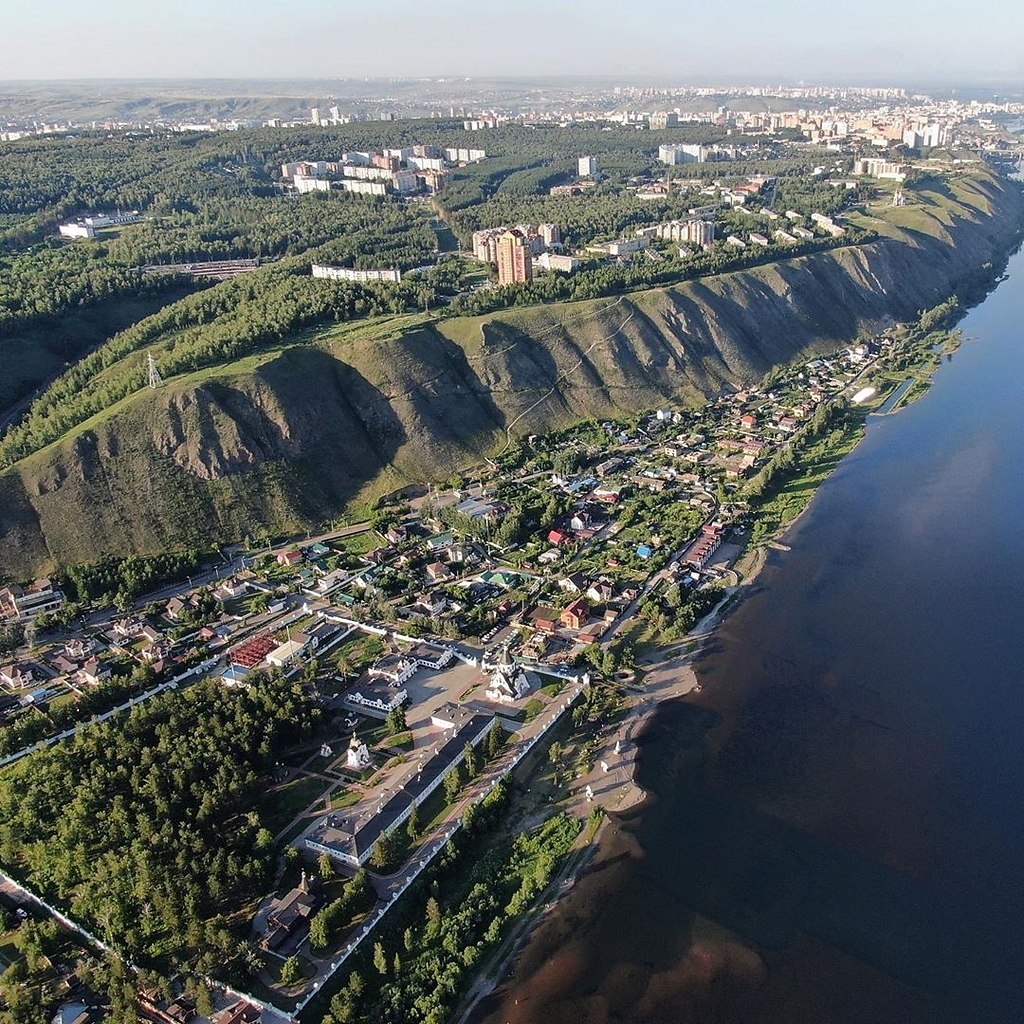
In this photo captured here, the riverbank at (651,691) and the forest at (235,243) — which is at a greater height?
the forest at (235,243)

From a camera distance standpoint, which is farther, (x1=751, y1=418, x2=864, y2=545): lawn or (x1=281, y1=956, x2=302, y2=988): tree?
(x1=751, y1=418, x2=864, y2=545): lawn

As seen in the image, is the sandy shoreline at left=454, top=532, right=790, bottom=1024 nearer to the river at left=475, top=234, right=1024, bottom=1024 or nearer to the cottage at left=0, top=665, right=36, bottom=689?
the river at left=475, top=234, right=1024, bottom=1024

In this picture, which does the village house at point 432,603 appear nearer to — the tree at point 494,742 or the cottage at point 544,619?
the cottage at point 544,619

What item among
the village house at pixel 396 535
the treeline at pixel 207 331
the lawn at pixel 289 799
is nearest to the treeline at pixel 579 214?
the treeline at pixel 207 331

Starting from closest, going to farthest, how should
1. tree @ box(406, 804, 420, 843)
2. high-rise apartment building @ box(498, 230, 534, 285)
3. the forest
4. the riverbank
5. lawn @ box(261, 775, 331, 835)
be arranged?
the riverbank < tree @ box(406, 804, 420, 843) < lawn @ box(261, 775, 331, 835) < the forest < high-rise apartment building @ box(498, 230, 534, 285)

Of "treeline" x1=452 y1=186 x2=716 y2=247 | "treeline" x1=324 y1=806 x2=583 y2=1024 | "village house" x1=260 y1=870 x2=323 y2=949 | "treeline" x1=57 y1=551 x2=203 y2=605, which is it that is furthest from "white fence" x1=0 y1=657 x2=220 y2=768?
"treeline" x1=452 y1=186 x2=716 y2=247

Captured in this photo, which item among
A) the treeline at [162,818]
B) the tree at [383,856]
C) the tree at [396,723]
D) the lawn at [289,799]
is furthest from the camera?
the tree at [396,723]

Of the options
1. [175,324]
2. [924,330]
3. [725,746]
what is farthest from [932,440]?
[175,324]
